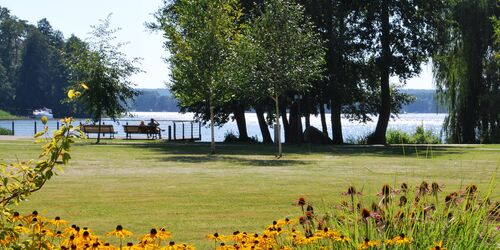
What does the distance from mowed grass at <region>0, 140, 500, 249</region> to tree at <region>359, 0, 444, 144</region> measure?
14.7 meters

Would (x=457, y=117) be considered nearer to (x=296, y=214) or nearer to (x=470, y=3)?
(x=470, y=3)

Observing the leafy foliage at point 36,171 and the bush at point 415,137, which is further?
the bush at point 415,137

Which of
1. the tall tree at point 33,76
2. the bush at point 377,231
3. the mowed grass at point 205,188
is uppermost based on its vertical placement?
the tall tree at point 33,76

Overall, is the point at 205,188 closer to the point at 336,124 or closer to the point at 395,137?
the point at 336,124

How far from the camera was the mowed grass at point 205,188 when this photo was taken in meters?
10.7

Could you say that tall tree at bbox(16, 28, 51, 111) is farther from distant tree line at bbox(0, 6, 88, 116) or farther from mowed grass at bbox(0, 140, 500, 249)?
mowed grass at bbox(0, 140, 500, 249)

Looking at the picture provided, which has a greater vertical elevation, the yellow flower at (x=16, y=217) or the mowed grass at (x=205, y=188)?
the yellow flower at (x=16, y=217)

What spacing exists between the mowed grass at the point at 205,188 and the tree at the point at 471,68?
1666 centimetres

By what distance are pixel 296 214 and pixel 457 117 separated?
108 feet

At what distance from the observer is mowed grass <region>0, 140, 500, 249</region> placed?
35.0 feet

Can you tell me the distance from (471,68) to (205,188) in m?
28.9

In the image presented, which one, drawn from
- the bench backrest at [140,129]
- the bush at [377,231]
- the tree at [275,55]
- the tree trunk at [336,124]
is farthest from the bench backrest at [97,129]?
the bush at [377,231]

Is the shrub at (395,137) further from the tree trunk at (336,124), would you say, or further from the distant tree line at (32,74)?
the distant tree line at (32,74)

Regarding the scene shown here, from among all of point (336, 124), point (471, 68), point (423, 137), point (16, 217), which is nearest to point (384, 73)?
point (336, 124)
